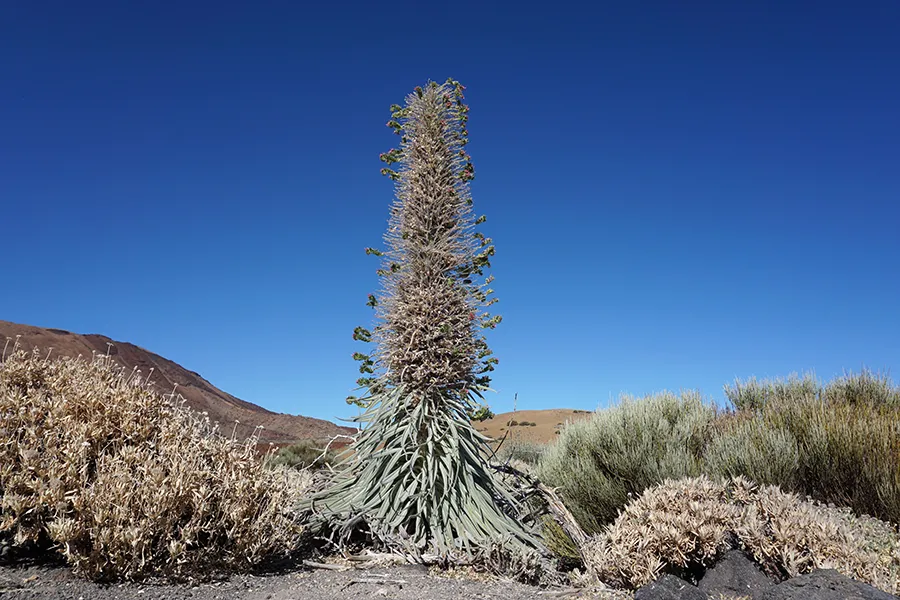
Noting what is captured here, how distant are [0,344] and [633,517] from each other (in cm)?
1304

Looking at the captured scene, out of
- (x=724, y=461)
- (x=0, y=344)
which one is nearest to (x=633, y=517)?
(x=724, y=461)

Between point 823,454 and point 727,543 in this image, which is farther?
point 823,454

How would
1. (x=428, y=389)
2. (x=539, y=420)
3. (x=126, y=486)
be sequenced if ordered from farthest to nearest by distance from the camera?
1. (x=539, y=420)
2. (x=428, y=389)
3. (x=126, y=486)

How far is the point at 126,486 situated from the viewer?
11.3 feet

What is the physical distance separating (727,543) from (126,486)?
347cm

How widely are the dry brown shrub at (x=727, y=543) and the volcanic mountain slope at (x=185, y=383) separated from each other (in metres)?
8.01

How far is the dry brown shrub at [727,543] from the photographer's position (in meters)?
3.26

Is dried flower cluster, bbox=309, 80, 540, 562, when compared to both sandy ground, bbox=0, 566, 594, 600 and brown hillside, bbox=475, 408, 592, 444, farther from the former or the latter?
brown hillside, bbox=475, 408, 592, 444

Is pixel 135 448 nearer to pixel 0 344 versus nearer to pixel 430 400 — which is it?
pixel 430 400

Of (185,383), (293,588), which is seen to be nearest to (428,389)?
(293,588)

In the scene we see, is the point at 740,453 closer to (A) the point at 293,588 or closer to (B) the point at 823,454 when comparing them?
(B) the point at 823,454

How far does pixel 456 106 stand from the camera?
5406 mm

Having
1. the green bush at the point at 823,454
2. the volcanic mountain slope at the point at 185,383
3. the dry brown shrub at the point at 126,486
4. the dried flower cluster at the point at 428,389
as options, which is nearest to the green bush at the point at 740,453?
the green bush at the point at 823,454

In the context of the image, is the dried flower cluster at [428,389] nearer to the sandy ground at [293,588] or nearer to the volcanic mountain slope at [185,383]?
the sandy ground at [293,588]
